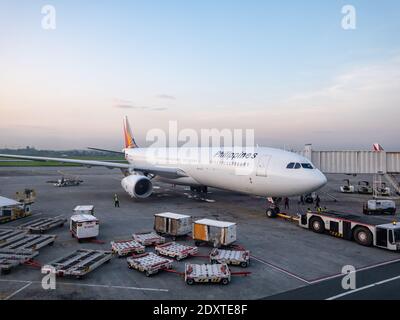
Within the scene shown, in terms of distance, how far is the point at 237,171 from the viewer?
2392 centimetres

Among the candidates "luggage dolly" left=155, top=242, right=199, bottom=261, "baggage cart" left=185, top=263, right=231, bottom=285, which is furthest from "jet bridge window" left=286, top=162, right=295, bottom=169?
"baggage cart" left=185, top=263, right=231, bottom=285

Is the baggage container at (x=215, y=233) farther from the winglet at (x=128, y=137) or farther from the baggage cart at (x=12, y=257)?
the winglet at (x=128, y=137)

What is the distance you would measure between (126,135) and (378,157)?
1386 inches

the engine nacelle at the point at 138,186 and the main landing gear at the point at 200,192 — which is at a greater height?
the engine nacelle at the point at 138,186

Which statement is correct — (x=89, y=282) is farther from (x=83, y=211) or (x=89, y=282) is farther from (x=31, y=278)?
(x=83, y=211)

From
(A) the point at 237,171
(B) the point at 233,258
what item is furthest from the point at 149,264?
(A) the point at 237,171

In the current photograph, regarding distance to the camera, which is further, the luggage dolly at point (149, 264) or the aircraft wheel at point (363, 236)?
the aircraft wheel at point (363, 236)

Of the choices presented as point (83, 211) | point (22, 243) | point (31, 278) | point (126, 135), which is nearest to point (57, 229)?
point (83, 211)

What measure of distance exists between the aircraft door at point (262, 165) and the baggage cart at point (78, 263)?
12.1 metres

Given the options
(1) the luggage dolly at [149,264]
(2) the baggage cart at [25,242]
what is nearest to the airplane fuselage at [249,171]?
Answer: (1) the luggage dolly at [149,264]

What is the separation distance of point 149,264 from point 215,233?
4.42m

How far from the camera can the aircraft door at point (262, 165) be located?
21.8 metres

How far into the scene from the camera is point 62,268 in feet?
38.1

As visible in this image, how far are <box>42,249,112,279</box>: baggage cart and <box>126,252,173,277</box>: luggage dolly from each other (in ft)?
4.27
